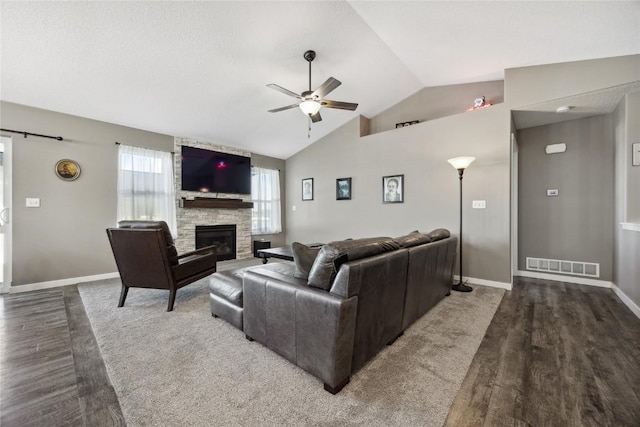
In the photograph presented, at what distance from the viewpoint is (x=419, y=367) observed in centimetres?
179

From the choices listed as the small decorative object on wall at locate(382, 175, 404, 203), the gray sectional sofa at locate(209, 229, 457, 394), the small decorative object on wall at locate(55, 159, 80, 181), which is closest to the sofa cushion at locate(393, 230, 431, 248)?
the gray sectional sofa at locate(209, 229, 457, 394)

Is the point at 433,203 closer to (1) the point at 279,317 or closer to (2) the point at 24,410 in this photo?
(1) the point at 279,317

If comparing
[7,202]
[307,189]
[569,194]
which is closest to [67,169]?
[7,202]

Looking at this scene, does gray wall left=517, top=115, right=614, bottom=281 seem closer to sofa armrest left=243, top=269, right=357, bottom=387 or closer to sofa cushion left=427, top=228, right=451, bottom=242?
sofa cushion left=427, top=228, right=451, bottom=242

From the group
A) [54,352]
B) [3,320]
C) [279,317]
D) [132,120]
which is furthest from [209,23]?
[3,320]

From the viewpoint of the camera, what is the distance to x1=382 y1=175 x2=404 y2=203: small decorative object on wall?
455cm

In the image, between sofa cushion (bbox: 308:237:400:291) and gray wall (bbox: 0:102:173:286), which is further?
gray wall (bbox: 0:102:173:286)

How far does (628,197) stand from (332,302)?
3.84 meters

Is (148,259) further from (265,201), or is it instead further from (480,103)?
(480,103)

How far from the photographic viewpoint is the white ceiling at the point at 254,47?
244 centimetres

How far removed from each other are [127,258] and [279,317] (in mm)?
2078

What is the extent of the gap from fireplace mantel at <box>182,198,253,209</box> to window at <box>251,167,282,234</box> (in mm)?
386

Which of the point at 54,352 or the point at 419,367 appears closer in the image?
the point at 419,367

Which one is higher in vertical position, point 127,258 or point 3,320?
point 127,258
